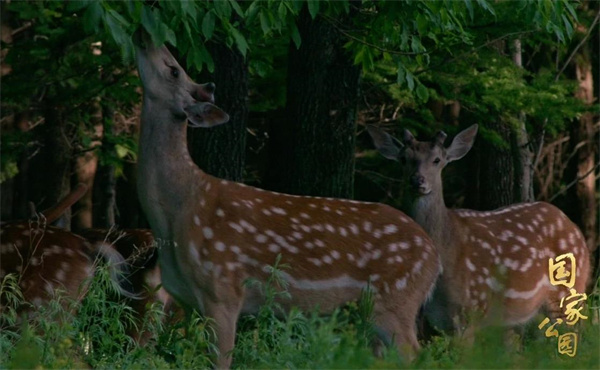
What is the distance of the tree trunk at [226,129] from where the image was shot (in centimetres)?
1043

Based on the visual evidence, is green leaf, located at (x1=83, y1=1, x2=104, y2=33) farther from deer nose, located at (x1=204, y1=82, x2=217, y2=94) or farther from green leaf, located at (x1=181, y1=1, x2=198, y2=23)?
deer nose, located at (x1=204, y1=82, x2=217, y2=94)

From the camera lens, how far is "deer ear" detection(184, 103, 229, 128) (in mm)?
7816

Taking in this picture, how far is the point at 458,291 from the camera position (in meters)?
9.09

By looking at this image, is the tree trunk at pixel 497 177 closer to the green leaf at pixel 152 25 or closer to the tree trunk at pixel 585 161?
the tree trunk at pixel 585 161

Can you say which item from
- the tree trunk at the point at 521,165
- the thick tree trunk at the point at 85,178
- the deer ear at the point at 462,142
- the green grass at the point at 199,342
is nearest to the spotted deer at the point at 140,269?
the green grass at the point at 199,342

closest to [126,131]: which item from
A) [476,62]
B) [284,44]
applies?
[284,44]

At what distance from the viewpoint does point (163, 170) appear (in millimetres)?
7766

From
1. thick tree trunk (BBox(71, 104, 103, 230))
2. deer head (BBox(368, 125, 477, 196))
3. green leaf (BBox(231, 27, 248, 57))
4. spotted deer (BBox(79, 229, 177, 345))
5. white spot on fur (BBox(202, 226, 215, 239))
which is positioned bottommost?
thick tree trunk (BBox(71, 104, 103, 230))

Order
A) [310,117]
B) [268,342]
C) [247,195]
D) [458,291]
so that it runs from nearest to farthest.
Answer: [268,342] → [247,195] → [458,291] → [310,117]

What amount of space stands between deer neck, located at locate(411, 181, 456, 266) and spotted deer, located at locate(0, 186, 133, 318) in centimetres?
229

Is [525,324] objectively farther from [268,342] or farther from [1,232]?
[1,232]

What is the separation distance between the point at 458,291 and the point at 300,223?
171cm

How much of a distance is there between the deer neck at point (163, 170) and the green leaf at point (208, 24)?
0.52 metres

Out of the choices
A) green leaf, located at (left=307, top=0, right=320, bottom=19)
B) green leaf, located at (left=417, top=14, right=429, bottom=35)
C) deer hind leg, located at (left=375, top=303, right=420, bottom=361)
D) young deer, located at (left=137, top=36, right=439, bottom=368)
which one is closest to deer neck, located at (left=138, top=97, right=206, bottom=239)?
young deer, located at (left=137, top=36, right=439, bottom=368)
